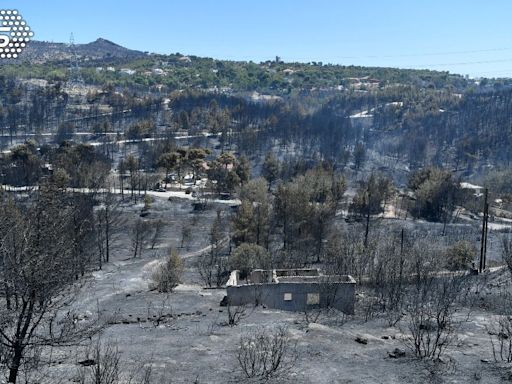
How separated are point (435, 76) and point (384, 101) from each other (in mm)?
64252

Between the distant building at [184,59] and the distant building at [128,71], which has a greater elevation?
the distant building at [184,59]

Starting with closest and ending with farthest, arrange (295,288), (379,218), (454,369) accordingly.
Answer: (454,369)
(295,288)
(379,218)

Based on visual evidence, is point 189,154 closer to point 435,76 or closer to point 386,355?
point 386,355

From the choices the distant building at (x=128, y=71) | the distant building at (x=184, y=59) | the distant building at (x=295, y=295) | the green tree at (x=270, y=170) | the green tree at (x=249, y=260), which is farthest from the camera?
the distant building at (x=184, y=59)

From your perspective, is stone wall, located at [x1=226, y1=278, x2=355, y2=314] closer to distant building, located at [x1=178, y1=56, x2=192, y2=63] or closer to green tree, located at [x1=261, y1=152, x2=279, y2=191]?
green tree, located at [x1=261, y1=152, x2=279, y2=191]

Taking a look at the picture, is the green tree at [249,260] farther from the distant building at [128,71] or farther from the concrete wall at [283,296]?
the distant building at [128,71]

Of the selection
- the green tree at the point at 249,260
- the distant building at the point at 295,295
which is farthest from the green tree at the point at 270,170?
the distant building at the point at 295,295

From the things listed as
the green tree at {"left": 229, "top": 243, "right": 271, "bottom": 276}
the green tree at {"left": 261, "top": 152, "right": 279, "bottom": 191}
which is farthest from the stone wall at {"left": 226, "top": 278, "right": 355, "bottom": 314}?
the green tree at {"left": 261, "top": 152, "right": 279, "bottom": 191}

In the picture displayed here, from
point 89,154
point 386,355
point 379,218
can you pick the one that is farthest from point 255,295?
point 89,154

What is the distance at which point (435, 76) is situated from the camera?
580 feet

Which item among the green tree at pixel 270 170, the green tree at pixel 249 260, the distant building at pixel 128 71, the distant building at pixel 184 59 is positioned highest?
the distant building at pixel 184 59

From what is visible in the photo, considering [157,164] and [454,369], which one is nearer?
[454,369]

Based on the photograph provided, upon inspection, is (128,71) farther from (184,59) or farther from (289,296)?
(289,296)

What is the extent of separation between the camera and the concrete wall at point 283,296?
848 inches
